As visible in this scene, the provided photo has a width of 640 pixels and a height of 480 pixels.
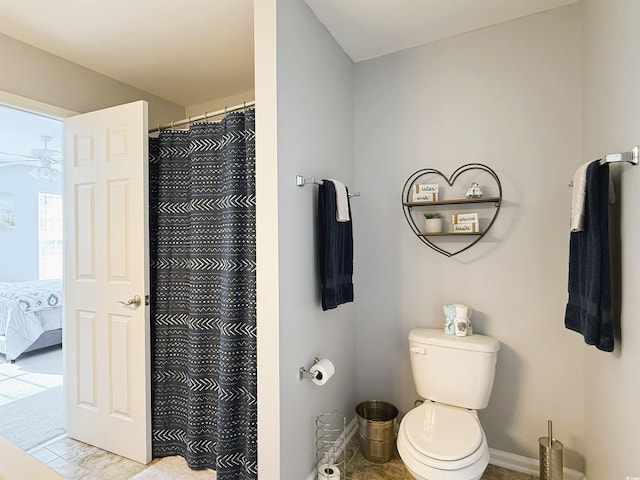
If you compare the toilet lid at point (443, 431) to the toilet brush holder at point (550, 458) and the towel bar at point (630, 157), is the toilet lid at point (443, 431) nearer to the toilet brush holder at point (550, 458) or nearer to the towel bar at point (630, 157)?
the toilet brush holder at point (550, 458)

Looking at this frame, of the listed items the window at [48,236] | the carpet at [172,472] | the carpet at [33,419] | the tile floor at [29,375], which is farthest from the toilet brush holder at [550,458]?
the window at [48,236]

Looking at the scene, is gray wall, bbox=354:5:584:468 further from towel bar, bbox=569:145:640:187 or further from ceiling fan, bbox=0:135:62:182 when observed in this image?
ceiling fan, bbox=0:135:62:182

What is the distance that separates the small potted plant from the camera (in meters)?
1.99

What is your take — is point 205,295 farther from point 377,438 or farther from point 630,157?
point 630,157

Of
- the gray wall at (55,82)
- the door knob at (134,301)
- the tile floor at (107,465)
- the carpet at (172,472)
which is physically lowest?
the carpet at (172,472)

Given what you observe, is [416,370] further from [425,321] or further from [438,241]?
[438,241]

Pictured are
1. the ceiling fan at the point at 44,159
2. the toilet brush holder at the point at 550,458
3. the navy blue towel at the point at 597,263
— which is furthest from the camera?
the ceiling fan at the point at 44,159

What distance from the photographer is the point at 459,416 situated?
5.55 ft

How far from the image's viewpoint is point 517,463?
6.23ft

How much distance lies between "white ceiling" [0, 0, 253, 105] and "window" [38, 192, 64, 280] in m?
4.44

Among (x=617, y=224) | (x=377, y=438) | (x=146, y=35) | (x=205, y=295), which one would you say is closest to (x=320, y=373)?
(x=377, y=438)

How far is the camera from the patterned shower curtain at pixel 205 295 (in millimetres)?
1767

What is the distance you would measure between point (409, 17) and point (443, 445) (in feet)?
7.02

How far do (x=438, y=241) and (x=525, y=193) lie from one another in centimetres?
53
